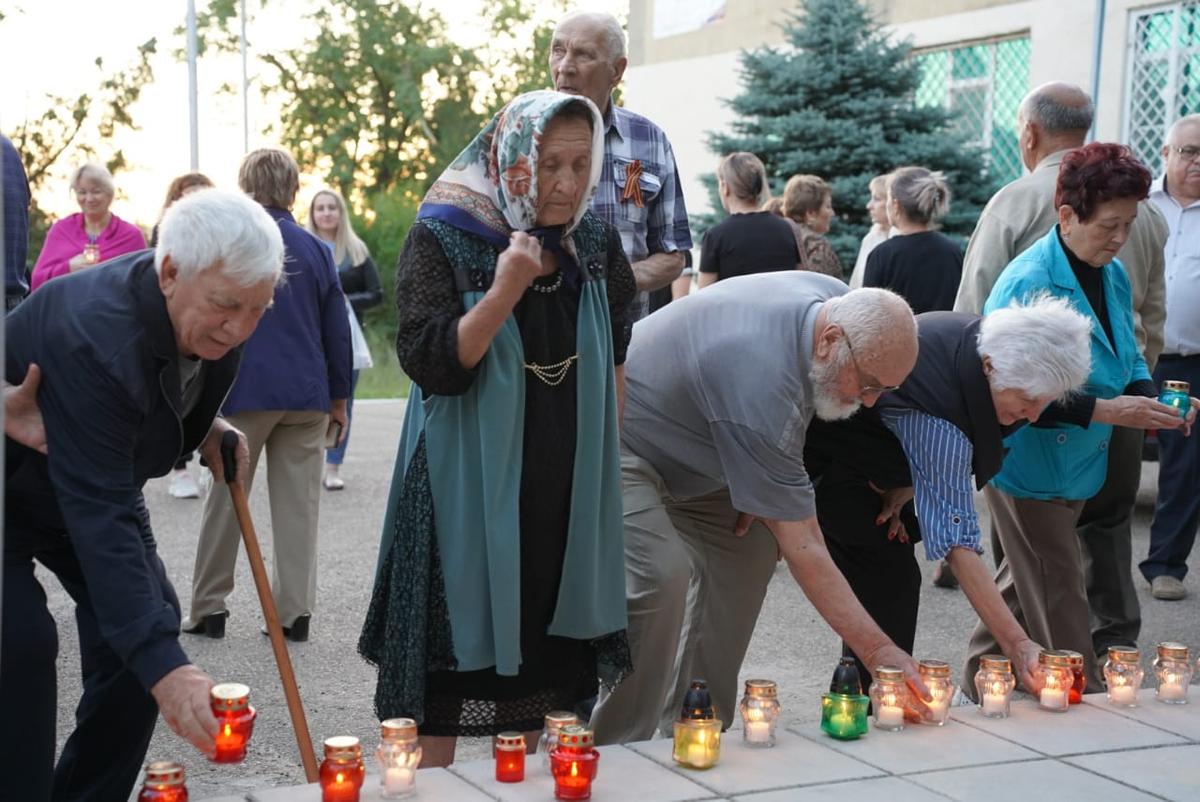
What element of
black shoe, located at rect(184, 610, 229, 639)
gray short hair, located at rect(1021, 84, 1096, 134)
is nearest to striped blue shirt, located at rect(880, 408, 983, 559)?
gray short hair, located at rect(1021, 84, 1096, 134)

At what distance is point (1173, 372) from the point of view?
662 centimetres

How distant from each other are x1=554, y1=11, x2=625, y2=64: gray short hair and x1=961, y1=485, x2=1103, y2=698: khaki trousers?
188 centimetres

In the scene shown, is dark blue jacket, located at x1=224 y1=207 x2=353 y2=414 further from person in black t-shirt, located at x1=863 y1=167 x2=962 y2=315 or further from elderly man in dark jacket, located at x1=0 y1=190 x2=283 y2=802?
person in black t-shirt, located at x1=863 y1=167 x2=962 y2=315

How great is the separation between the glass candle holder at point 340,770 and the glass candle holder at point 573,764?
1.33 feet

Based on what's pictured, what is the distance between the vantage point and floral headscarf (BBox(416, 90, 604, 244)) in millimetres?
3064

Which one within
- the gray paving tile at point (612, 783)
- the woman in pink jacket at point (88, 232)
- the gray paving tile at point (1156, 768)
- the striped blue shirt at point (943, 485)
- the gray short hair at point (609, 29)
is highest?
the gray short hair at point (609, 29)

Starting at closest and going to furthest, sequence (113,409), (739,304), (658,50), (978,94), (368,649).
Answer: (113,409), (368,649), (739,304), (978,94), (658,50)

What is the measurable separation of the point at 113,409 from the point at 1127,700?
9.11 ft

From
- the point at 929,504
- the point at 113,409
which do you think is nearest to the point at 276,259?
the point at 113,409

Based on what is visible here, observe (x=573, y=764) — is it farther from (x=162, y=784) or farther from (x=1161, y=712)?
(x=1161, y=712)

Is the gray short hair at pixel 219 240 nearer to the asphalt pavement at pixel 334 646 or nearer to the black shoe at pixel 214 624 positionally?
the asphalt pavement at pixel 334 646

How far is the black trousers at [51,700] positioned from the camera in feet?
8.77

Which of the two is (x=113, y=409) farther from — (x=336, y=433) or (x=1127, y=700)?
(x=336, y=433)

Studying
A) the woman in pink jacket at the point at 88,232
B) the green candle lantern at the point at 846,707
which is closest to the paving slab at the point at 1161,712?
the green candle lantern at the point at 846,707
